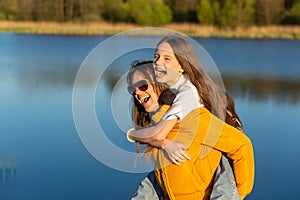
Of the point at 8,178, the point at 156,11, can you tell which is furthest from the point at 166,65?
the point at 156,11

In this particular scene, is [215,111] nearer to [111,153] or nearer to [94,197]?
[111,153]

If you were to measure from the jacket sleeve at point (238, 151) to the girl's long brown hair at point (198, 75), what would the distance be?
4 centimetres

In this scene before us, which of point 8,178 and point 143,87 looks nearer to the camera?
point 143,87

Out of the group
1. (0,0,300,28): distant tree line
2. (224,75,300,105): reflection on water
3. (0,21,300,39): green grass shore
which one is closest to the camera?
(224,75,300,105): reflection on water

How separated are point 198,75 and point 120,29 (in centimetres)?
1797

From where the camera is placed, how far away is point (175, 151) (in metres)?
1.36

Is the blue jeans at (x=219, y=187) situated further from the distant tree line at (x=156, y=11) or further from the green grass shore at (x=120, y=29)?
the distant tree line at (x=156, y=11)

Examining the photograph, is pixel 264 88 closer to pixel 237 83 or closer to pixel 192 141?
pixel 237 83

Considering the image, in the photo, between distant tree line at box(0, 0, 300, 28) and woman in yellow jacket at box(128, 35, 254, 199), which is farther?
distant tree line at box(0, 0, 300, 28)

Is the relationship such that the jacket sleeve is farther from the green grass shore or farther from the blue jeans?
the green grass shore

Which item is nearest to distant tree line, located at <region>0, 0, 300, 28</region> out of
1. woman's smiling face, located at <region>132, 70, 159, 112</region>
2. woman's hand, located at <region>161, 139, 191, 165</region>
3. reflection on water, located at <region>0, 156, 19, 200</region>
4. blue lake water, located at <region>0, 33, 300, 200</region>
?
blue lake water, located at <region>0, 33, 300, 200</region>

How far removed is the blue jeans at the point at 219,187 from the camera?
4.60 feet

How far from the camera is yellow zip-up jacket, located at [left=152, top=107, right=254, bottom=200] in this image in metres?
1.38

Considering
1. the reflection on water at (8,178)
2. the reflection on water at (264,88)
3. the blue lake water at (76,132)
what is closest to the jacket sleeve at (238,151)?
the blue lake water at (76,132)
